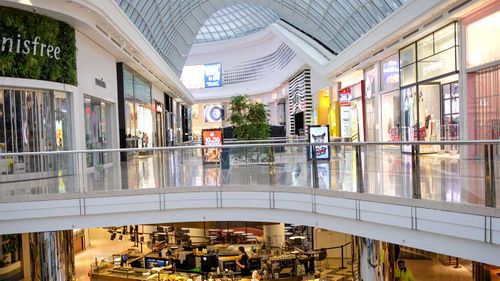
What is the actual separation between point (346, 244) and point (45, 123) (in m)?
13.4

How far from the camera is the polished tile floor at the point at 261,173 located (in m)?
7.27

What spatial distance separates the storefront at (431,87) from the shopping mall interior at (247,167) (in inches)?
3.0

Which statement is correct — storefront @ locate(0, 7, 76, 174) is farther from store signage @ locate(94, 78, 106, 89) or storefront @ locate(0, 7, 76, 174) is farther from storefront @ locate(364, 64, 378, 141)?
storefront @ locate(364, 64, 378, 141)

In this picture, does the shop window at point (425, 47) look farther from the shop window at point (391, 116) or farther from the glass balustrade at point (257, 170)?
the glass balustrade at point (257, 170)

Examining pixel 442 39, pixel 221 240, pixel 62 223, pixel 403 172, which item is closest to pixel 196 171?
pixel 62 223

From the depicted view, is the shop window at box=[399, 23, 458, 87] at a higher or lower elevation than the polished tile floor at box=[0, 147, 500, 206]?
higher

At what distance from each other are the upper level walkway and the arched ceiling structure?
14197 mm

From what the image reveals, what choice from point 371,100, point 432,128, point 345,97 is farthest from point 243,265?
point 345,97

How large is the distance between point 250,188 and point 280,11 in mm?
35921

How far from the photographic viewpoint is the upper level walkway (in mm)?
7211

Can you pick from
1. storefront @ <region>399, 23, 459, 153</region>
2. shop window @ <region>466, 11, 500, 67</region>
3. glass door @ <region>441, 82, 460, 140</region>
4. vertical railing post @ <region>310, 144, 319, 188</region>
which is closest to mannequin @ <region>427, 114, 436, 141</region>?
storefront @ <region>399, 23, 459, 153</region>

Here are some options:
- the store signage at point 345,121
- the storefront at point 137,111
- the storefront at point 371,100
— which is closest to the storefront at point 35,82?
the storefront at point 137,111

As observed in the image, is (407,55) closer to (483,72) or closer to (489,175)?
(483,72)

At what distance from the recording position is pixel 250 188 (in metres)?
9.91
